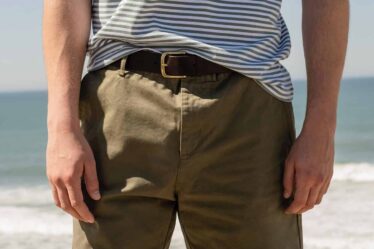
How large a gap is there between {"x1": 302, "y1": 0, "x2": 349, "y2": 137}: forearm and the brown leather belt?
0.83 feet

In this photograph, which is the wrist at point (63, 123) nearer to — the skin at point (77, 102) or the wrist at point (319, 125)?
the skin at point (77, 102)

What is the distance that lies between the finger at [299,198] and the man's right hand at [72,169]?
1.59ft

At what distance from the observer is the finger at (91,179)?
185 centimetres

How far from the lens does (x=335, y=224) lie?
25.3 feet

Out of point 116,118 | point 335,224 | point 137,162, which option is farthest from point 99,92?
point 335,224

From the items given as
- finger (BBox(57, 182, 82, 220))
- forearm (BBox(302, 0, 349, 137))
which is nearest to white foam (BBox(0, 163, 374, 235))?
finger (BBox(57, 182, 82, 220))

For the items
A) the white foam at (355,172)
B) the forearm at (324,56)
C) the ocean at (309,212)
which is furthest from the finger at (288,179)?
the white foam at (355,172)

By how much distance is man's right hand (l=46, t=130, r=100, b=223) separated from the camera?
1823 mm

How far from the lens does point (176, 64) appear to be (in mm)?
1820

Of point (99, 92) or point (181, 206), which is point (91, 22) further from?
point (181, 206)

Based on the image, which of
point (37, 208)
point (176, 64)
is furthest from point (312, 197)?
point (37, 208)

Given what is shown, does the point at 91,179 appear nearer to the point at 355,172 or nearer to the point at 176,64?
the point at 176,64

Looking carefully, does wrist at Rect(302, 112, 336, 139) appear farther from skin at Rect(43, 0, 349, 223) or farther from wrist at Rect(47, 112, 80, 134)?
wrist at Rect(47, 112, 80, 134)

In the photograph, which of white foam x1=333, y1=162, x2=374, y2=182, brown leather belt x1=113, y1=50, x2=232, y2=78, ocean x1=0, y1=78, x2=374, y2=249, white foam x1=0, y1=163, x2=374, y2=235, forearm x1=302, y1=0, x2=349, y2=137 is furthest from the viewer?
white foam x1=333, y1=162, x2=374, y2=182
